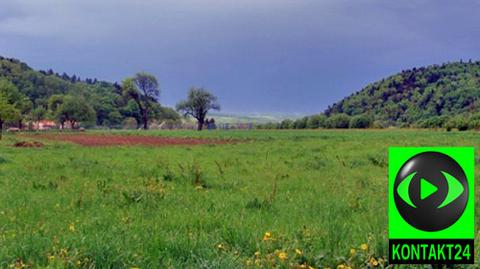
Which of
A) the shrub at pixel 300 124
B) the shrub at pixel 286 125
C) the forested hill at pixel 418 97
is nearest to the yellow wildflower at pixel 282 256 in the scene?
the shrub at pixel 300 124

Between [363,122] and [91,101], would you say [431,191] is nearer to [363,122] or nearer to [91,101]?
[363,122]

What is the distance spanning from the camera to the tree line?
114m

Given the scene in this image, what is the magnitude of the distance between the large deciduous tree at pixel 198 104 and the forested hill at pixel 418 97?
40.9 m

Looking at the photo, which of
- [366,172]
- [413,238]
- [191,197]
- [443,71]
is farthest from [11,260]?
[443,71]

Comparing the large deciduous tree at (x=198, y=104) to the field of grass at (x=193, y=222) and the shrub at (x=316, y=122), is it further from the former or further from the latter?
the field of grass at (x=193, y=222)

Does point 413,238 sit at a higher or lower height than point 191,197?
higher

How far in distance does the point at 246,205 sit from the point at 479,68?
22110 centimetres

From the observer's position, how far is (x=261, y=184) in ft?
36.7

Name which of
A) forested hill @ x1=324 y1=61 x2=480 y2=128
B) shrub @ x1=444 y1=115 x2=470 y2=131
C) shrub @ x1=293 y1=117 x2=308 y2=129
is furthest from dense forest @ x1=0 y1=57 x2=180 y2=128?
shrub @ x1=444 y1=115 x2=470 y2=131

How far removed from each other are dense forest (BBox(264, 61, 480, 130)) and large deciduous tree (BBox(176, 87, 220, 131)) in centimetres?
2127

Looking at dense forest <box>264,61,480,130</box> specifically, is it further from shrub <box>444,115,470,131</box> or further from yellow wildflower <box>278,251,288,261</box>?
yellow wildflower <box>278,251,288,261</box>

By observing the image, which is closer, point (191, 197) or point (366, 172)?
point (191, 197)

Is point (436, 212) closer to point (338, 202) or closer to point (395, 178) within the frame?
point (395, 178)

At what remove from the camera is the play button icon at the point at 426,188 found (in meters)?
1.44
